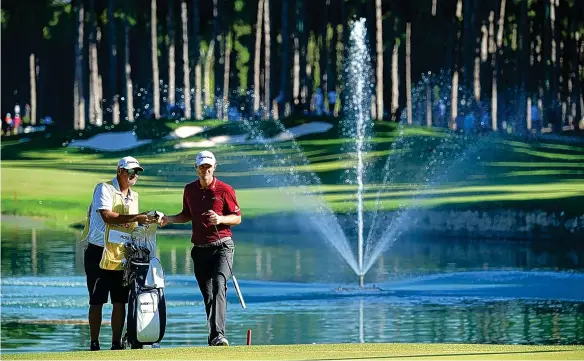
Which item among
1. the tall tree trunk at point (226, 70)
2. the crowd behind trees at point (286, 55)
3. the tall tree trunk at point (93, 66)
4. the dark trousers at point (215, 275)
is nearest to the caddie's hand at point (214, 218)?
the dark trousers at point (215, 275)

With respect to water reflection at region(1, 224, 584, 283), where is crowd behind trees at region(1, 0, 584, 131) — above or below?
above

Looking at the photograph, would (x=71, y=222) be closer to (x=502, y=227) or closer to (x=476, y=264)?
(x=502, y=227)

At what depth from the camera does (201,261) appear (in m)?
14.9

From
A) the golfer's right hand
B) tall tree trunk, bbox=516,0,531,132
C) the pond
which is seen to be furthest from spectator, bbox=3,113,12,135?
the golfer's right hand

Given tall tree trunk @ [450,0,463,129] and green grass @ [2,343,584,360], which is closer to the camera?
green grass @ [2,343,584,360]

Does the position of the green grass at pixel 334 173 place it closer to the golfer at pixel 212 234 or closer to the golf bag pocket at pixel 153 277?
the golfer at pixel 212 234

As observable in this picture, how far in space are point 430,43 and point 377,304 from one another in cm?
5859

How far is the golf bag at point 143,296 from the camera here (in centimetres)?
1450

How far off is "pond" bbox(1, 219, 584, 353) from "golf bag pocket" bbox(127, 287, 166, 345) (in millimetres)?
2547

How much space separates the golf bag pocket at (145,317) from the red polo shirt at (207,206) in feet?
2.07

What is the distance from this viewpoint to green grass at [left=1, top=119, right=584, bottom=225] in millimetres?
39844

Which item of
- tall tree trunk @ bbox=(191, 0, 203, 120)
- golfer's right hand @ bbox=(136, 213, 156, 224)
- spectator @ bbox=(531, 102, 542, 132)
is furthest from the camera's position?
spectator @ bbox=(531, 102, 542, 132)

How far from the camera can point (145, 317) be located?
14500 millimetres

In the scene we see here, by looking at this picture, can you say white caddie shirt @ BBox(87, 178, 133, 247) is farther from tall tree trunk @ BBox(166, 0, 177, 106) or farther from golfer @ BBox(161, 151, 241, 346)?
tall tree trunk @ BBox(166, 0, 177, 106)
